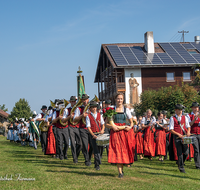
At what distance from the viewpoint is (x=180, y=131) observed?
393 inches

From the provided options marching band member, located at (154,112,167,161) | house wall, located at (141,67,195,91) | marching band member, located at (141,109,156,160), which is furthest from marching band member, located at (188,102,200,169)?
house wall, located at (141,67,195,91)

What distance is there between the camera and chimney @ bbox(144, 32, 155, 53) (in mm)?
41562

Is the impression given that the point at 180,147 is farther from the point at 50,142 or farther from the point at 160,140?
the point at 50,142

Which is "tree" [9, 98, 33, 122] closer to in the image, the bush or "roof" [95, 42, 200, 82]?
"roof" [95, 42, 200, 82]

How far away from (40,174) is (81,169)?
4.79 feet

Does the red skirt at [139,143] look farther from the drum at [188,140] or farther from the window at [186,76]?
the window at [186,76]

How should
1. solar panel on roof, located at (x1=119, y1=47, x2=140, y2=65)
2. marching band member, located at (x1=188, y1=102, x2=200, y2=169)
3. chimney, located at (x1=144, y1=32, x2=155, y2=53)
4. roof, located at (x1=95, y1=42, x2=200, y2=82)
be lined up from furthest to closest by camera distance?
chimney, located at (x1=144, y1=32, x2=155, y2=53)
solar panel on roof, located at (x1=119, y1=47, x2=140, y2=65)
roof, located at (x1=95, y1=42, x2=200, y2=82)
marching band member, located at (x1=188, y1=102, x2=200, y2=169)

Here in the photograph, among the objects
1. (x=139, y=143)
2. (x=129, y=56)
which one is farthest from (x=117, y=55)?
(x=139, y=143)

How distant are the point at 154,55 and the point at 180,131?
31.8m

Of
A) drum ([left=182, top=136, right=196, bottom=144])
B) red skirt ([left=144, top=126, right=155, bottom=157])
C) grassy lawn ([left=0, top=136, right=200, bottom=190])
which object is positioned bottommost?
grassy lawn ([left=0, top=136, right=200, bottom=190])

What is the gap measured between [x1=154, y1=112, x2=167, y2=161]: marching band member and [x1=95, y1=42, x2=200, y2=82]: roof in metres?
24.5

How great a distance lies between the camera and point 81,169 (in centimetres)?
962

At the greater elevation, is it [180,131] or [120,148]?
[180,131]

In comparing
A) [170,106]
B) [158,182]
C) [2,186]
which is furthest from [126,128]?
[170,106]
